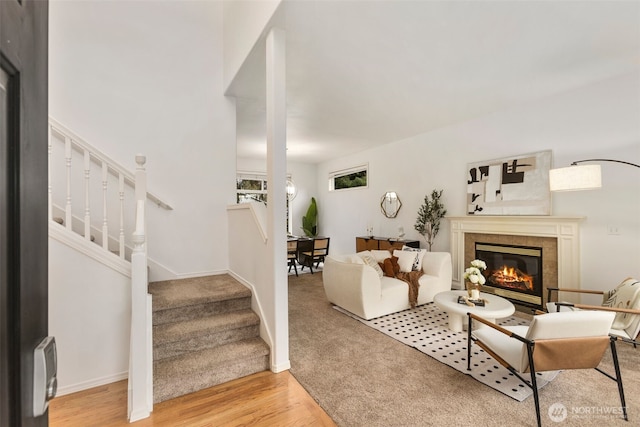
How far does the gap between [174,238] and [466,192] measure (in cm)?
457

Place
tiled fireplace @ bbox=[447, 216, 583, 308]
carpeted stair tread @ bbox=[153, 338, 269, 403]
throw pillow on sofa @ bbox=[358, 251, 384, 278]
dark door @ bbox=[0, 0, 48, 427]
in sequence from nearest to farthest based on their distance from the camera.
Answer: dark door @ bbox=[0, 0, 48, 427]
carpeted stair tread @ bbox=[153, 338, 269, 403]
tiled fireplace @ bbox=[447, 216, 583, 308]
throw pillow on sofa @ bbox=[358, 251, 384, 278]

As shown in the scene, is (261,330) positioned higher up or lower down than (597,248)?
lower down

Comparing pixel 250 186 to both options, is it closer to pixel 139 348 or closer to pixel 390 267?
pixel 390 267

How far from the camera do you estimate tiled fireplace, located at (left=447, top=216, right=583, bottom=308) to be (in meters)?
3.60

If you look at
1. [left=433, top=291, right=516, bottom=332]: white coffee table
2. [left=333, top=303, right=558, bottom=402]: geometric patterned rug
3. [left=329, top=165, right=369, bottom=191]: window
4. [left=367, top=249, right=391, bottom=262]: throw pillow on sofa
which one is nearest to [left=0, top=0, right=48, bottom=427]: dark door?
[left=333, top=303, right=558, bottom=402]: geometric patterned rug

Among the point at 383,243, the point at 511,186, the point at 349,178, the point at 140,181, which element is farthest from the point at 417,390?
the point at 349,178

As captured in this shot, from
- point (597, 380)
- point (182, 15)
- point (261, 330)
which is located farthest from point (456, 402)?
point (182, 15)

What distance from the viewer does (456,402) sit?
1.99m

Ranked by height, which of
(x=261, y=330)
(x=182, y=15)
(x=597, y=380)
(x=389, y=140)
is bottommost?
(x=597, y=380)

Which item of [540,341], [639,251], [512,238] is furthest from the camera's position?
[512,238]

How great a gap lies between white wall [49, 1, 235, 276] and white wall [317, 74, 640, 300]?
3709mm

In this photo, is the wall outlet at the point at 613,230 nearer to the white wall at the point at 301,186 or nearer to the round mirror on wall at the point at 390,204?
the round mirror on wall at the point at 390,204

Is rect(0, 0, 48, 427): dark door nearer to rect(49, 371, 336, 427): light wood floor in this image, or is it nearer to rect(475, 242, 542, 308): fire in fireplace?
rect(49, 371, 336, 427): light wood floor

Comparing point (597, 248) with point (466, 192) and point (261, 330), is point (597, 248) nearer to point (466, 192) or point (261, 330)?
point (466, 192)
